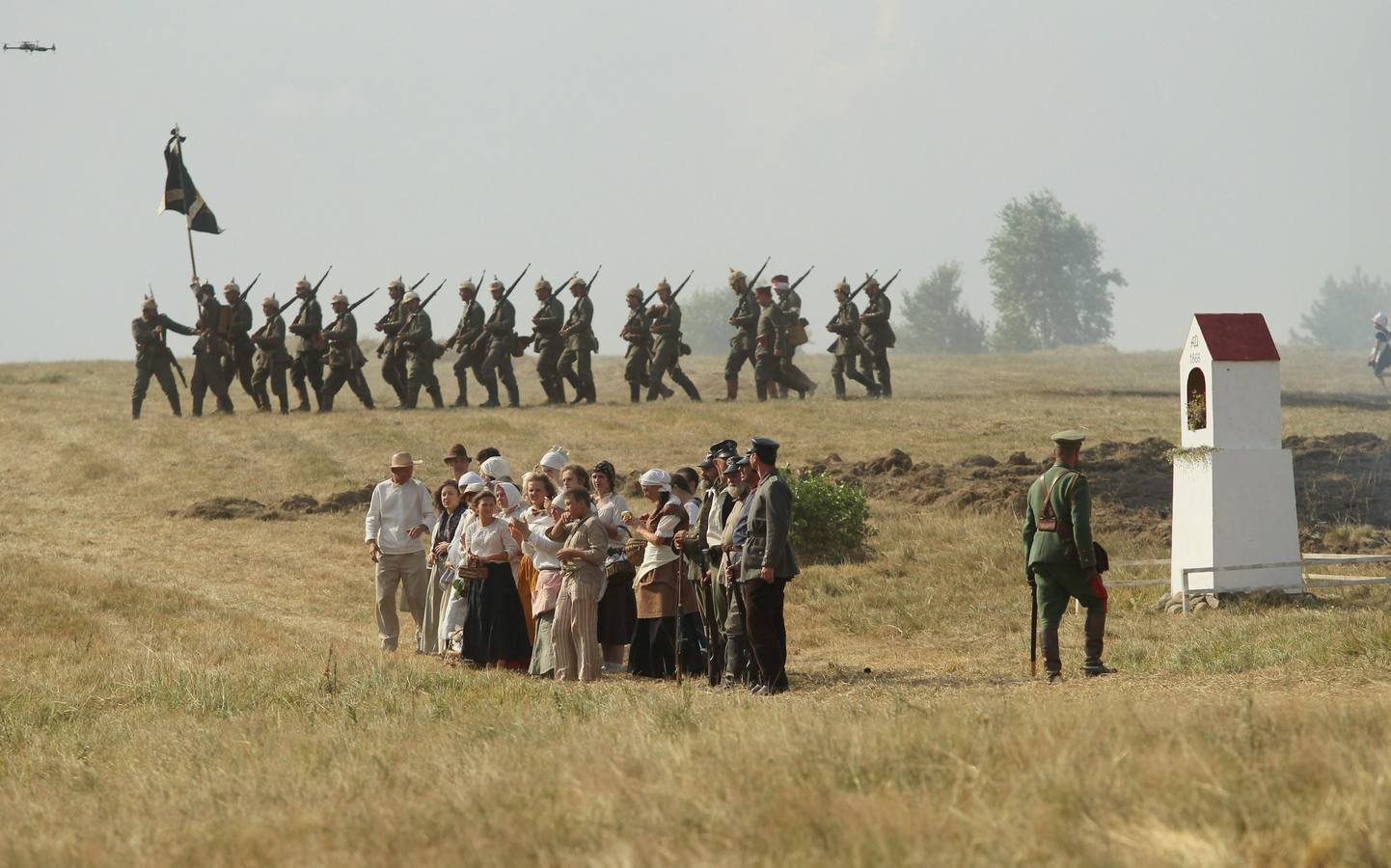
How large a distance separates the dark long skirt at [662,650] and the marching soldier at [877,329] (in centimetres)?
1812

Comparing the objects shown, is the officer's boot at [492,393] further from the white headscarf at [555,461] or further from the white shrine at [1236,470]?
the white shrine at [1236,470]

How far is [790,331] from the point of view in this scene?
2817cm

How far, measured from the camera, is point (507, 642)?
11.4 metres

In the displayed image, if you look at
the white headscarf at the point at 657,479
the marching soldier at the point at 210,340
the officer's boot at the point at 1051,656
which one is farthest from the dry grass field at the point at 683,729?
the marching soldier at the point at 210,340

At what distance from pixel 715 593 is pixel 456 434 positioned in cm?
1404

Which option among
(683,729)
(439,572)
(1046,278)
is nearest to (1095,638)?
(683,729)

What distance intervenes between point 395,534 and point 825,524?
4876mm

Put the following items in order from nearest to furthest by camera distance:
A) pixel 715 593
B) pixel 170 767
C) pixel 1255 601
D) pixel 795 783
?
pixel 795 783 → pixel 170 767 → pixel 715 593 → pixel 1255 601

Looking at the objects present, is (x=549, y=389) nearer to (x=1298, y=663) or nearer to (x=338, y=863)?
(x=1298, y=663)

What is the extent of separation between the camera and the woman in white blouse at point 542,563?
10898 mm

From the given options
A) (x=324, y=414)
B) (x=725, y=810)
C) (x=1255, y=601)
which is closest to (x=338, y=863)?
(x=725, y=810)

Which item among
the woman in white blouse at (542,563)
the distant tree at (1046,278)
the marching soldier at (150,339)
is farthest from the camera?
the distant tree at (1046,278)

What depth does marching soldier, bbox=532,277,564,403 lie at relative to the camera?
28.2 m

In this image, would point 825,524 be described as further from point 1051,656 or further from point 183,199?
point 183,199
